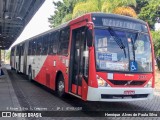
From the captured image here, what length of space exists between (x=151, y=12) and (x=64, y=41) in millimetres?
18808

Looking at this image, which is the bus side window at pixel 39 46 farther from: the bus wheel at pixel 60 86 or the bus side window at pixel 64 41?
the bus wheel at pixel 60 86

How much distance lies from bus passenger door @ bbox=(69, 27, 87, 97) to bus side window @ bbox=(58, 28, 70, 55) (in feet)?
2.14

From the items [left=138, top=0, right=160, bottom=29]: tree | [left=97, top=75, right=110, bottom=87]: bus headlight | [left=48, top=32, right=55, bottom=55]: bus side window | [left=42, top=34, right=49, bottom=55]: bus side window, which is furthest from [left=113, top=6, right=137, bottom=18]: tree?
[left=97, top=75, right=110, bottom=87]: bus headlight

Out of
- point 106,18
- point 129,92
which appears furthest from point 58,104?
point 106,18

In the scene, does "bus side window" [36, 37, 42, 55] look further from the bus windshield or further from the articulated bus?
the bus windshield

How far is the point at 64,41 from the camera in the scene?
37.7ft

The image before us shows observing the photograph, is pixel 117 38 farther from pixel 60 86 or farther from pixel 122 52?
pixel 60 86

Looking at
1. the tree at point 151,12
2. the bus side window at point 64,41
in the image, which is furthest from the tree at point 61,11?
the bus side window at point 64,41

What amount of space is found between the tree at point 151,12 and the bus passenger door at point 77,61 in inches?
704

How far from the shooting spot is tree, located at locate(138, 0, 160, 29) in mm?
26934

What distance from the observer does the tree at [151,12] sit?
88.4 feet

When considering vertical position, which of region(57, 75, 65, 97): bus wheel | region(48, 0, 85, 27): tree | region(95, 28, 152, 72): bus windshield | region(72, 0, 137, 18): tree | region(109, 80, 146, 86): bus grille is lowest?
region(57, 75, 65, 97): bus wheel

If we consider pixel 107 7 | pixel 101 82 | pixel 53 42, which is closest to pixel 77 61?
pixel 101 82

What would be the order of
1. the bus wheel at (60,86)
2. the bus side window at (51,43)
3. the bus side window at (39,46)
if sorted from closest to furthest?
1. the bus wheel at (60,86)
2. the bus side window at (51,43)
3. the bus side window at (39,46)
